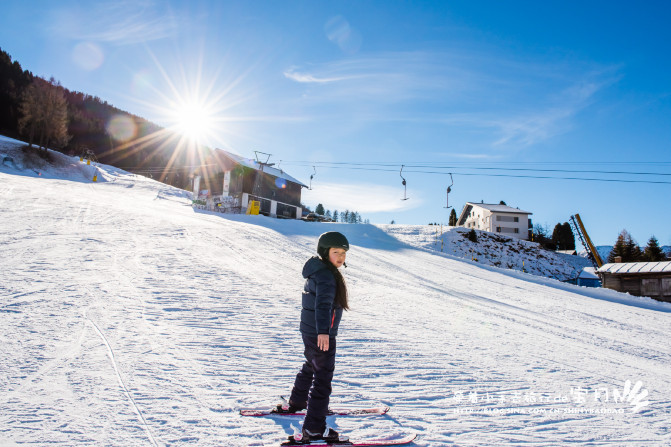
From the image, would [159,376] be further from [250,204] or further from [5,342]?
[250,204]

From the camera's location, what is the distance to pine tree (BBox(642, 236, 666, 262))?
47.1m

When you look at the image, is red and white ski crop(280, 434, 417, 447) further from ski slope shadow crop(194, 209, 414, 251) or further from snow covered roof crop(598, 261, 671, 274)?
snow covered roof crop(598, 261, 671, 274)

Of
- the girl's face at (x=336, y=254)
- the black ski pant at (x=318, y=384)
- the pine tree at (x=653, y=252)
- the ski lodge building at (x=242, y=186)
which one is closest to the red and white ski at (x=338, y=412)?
the black ski pant at (x=318, y=384)

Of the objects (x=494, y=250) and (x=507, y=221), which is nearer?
(x=494, y=250)

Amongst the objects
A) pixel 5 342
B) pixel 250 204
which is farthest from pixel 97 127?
pixel 5 342

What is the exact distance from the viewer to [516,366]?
4.77 metres

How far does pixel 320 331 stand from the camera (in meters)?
2.83

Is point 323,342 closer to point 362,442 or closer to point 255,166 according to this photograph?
point 362,442

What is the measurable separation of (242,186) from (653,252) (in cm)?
5507

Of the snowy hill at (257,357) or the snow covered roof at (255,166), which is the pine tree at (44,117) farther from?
the snowy hill at (257,357)

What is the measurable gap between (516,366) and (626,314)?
8.66 meters

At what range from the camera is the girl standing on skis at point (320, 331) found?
111 inches

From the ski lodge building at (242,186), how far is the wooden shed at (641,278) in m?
29.2

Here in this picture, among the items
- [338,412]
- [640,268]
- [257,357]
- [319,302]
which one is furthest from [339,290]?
[640,268]
